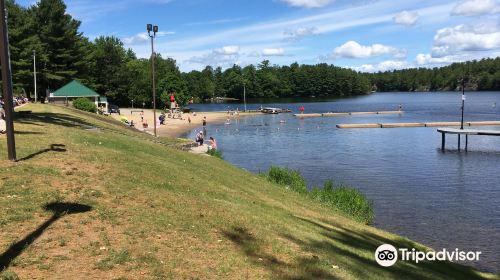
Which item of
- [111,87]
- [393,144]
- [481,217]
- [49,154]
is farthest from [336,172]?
[111,87]

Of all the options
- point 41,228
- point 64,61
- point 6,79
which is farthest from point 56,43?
point 41,228

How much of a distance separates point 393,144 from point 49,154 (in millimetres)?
45979

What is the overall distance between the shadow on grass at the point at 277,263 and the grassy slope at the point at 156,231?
19 millimetres

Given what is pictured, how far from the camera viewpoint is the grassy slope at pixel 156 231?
6680mm

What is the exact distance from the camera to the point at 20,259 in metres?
6.38

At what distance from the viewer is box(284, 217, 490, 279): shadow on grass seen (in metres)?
8.52

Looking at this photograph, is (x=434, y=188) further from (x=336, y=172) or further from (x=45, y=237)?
(x=45, y=237)

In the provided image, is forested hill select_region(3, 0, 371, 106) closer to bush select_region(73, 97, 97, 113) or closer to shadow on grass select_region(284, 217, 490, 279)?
bush select_region(73, 97, 97, 113)

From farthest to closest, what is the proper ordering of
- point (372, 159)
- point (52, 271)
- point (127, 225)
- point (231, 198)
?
1. point (372, 159)
2. point (231, 198)
3. point (127, 225)
4. point (52, 271)

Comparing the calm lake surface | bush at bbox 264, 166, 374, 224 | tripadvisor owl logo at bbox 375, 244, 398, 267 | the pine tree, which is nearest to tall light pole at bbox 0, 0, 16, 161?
tripadvisor owl logo at bbox 375, 244, 398, 267

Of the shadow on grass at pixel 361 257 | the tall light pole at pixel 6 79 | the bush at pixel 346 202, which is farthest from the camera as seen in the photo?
the bush at pixel 346 202

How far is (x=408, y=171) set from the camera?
3519 cm

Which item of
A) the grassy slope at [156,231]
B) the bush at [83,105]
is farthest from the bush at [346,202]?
the bush at [83,105]

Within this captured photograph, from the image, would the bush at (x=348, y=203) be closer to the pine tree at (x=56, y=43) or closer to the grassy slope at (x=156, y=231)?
the grassy slope at (x=156, y=231)
